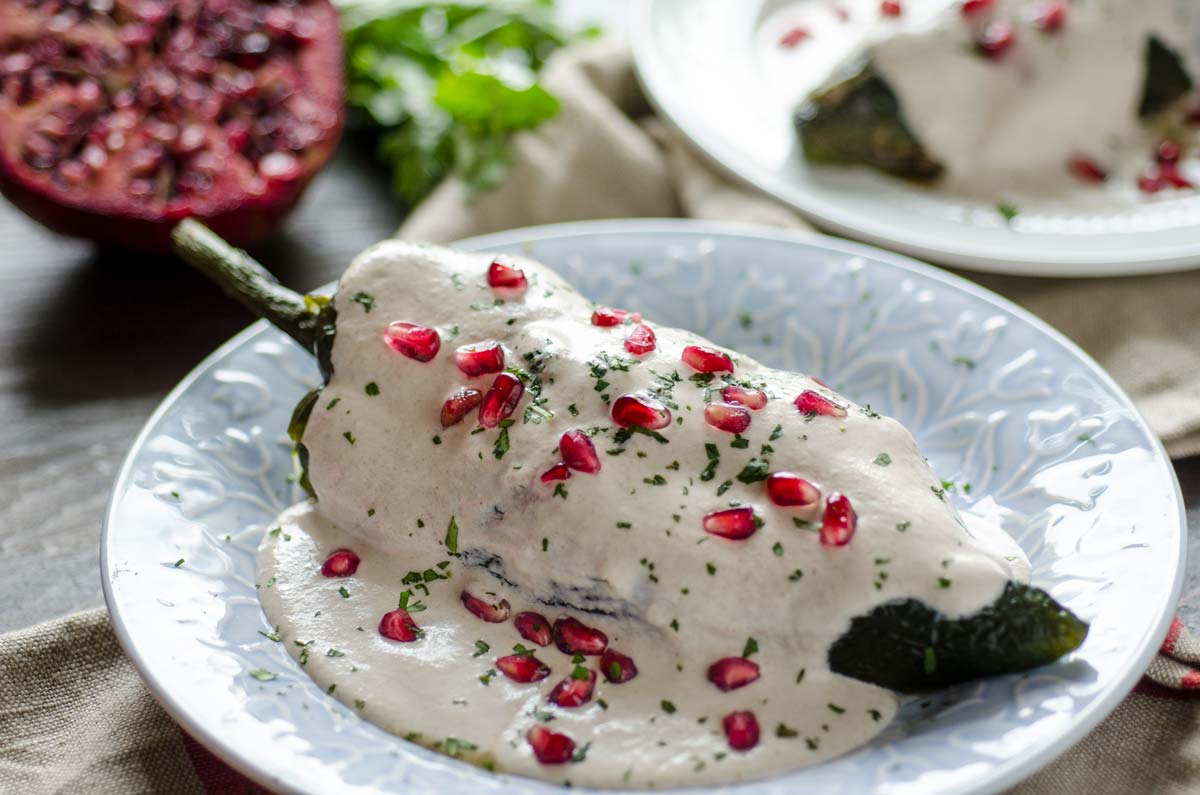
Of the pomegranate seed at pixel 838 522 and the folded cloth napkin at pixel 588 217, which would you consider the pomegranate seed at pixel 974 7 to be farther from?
the pomegranate seed at pixel 838 522

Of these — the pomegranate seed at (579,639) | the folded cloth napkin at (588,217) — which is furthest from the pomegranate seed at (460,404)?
the folded cloth napkin at (588,217)

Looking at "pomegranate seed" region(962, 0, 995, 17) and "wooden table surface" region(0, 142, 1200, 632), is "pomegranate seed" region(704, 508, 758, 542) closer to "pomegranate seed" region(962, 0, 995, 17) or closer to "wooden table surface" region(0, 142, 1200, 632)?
"wooden table surface" region(0, 142, 1200, 632)

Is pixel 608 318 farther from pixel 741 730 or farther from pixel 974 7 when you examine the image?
pixel 974 7

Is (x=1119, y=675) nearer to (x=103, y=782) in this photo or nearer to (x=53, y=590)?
(x=103, y=782)

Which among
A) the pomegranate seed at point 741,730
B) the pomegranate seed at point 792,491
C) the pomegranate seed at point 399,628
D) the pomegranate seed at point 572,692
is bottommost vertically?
the pomegranate seed at point 399,628

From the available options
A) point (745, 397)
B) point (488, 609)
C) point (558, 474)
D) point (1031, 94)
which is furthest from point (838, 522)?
point (1031, 94)

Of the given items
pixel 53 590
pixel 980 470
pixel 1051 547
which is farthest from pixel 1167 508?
pixel 53 590
